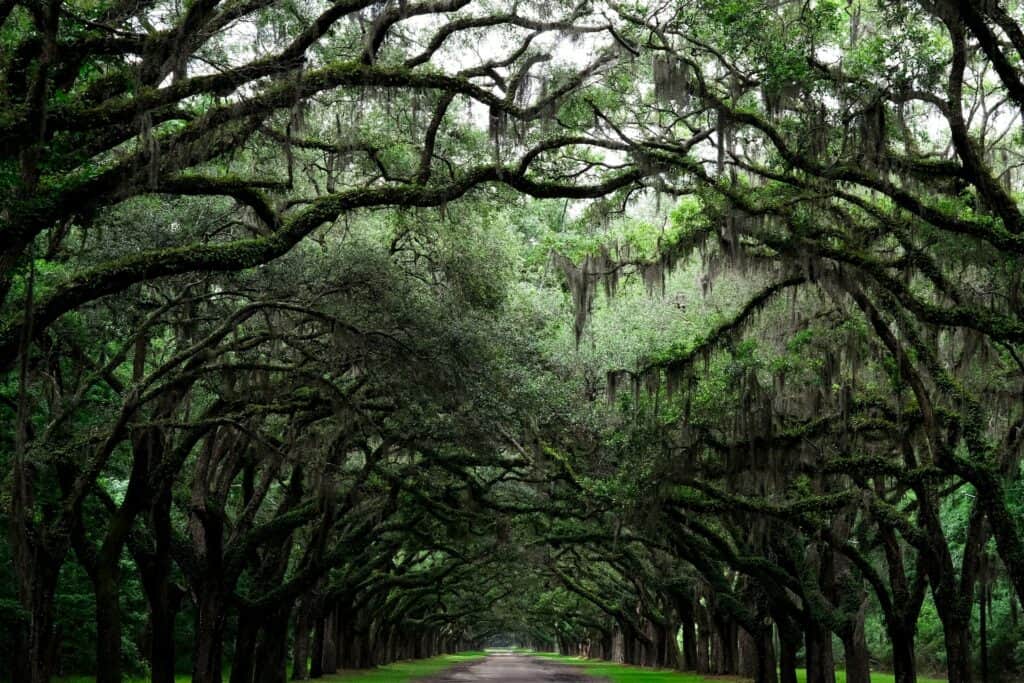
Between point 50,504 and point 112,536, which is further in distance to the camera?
point 50,504

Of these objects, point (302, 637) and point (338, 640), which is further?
point (338, 640)

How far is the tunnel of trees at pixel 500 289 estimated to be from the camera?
412 inches

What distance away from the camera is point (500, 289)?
17.9 m

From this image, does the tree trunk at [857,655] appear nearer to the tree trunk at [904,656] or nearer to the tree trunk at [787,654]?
the tree trunk at [904,656]

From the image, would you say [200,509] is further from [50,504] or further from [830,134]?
[830,134]

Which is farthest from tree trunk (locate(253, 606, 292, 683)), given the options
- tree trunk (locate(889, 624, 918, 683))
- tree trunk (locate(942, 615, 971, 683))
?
tree trunk (locate(942, 615, 971, 683))

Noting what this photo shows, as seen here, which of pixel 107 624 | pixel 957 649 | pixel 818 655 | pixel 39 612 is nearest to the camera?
pixel 39 612


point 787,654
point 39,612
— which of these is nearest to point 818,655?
point 787,654

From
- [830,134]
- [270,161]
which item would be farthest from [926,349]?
[270,161]

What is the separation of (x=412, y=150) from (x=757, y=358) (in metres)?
6.89

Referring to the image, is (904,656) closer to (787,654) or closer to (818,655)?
(818,655)

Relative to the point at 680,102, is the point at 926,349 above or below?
below

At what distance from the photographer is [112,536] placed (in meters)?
16.7

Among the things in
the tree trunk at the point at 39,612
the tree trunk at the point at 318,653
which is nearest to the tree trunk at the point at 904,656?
the tree trunk at the point at 39,612
